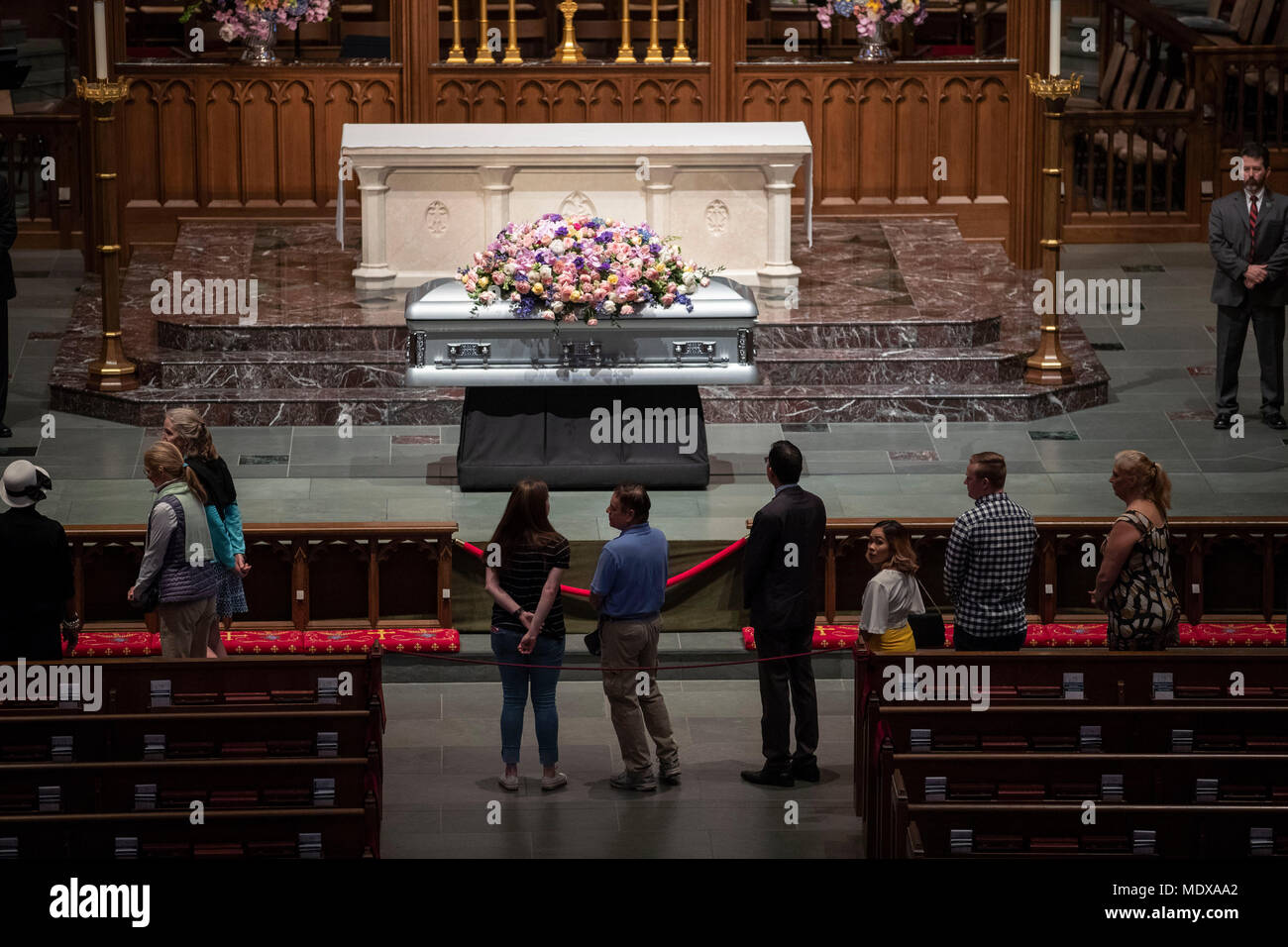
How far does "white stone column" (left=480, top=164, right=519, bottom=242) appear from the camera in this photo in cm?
1400

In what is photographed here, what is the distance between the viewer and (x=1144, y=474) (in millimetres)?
8742

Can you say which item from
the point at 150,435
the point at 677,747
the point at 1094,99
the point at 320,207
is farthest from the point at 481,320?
the point at 1094,99

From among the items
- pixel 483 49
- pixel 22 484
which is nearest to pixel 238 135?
pixel 483 49

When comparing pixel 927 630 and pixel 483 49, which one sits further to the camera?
pixel 483 49

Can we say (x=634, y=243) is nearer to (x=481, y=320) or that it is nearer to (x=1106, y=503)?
(x=481, y=320)

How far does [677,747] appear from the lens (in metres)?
9.71

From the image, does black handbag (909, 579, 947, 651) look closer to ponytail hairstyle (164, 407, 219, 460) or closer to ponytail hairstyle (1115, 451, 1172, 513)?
ponytail hairstyle (1115, 451, 1172, 513)

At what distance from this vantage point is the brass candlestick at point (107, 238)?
12.9 meters

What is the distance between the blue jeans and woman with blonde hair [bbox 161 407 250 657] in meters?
1.14

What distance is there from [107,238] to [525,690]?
16.9ft

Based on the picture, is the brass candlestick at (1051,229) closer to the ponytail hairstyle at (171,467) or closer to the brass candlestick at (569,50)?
the brass candlestick at (569,50)

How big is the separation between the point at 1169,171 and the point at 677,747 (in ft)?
28.7

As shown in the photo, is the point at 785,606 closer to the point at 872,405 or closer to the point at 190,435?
the point at 190,435

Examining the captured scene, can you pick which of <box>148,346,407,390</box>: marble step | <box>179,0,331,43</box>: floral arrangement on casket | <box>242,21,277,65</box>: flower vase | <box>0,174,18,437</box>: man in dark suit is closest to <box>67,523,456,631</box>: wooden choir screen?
<box>0,174,18,437</box>: man in dark suit
